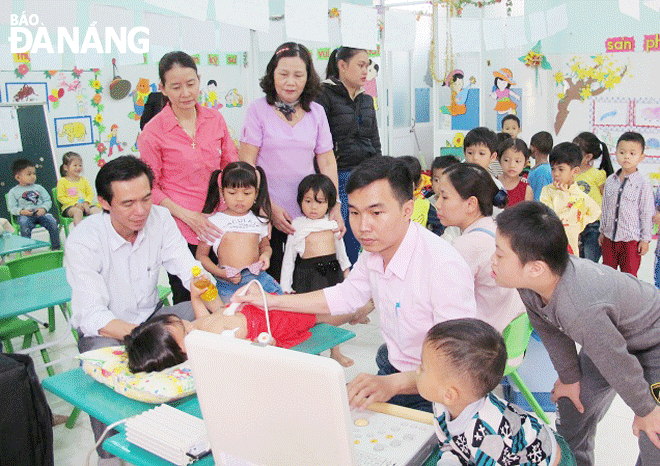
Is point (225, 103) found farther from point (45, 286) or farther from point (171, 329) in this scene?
point (171, 329)

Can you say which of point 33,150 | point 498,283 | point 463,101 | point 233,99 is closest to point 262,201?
point 498,283

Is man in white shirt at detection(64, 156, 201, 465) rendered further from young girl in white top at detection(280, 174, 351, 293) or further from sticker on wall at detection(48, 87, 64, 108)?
sticker on wall at detection(48, 87, 64, 108)

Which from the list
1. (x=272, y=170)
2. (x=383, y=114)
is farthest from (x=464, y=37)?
(x=272, y=170)

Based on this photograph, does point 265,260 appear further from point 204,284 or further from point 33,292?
point 33,292

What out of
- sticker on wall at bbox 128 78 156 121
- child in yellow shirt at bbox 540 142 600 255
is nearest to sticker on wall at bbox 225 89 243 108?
sticker on wall at bbox 128 78 156 121

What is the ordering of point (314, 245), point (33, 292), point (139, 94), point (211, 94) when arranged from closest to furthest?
point (33, 292) → point (314, 245) → point (139, 94) → point (211, 94)

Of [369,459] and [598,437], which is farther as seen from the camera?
[598,437]

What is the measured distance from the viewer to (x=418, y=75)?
32.4 ft

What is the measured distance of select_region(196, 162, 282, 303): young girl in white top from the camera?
3.06m

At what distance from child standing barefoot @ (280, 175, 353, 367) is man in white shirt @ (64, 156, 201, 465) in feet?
2.70

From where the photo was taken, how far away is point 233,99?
28.0 ft

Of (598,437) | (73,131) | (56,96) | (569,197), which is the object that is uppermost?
(56,96)

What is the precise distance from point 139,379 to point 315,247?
1.82 meters

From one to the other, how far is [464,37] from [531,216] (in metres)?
4.69
